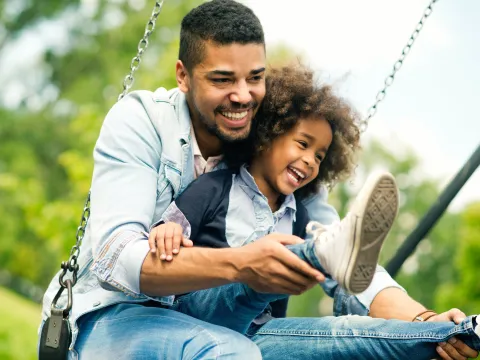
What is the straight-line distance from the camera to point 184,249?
7.57 feet

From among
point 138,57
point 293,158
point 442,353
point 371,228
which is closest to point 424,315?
point 442,353

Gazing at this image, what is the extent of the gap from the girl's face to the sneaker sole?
2.38 ft

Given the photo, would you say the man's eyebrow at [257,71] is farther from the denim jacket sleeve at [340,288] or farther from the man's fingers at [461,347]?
the man's fingers at [461,347]

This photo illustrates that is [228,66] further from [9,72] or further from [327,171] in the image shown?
[9,72]

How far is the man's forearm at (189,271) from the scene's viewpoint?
222 centimetres

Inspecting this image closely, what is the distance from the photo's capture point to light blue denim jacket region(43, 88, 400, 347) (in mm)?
2428

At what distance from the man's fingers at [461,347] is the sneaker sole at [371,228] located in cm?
54

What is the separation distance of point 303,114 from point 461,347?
3.28ft

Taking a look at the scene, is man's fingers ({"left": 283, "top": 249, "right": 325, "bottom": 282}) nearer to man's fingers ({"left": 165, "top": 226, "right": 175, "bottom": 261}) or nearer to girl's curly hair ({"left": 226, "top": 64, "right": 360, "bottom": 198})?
man's fingers ({"left": 165, "top": 226, "right": 175, "bottom": 261})

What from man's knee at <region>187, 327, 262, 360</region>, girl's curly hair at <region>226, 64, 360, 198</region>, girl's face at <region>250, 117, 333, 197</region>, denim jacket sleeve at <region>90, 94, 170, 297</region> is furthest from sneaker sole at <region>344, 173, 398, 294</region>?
girl's curly hair at <region>226, 64, 360, 198</region>

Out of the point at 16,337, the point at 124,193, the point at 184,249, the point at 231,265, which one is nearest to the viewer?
the point at 231,265

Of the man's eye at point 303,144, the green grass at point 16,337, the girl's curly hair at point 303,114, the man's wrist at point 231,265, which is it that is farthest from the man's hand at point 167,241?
the green grass at point 16,337

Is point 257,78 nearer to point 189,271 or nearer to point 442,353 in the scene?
point 189,271

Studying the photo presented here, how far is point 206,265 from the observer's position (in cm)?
224
